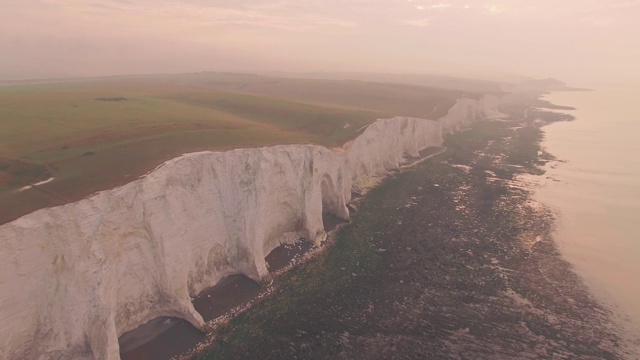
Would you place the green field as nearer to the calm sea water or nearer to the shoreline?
the shoreline

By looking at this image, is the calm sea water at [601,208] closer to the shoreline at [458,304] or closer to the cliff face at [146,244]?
the shoreline at [458,304]

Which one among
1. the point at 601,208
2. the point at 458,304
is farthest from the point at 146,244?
the point at 601,208

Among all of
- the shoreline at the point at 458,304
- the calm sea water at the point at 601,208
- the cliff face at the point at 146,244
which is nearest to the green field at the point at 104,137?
the cliff face at the point at 146,244

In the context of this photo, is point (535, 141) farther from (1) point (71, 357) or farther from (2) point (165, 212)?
(1) point (71, 357)

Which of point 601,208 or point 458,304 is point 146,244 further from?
point 601,208

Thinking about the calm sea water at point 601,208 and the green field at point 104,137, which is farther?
the calm sea water at point 601,208

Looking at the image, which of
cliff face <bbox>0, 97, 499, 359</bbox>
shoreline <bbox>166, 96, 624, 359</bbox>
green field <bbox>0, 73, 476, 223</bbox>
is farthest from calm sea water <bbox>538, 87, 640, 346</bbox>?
green field <bbox>0, 73, 476, 223</bbox>

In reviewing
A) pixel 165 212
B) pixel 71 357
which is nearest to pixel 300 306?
pixel 165 212
